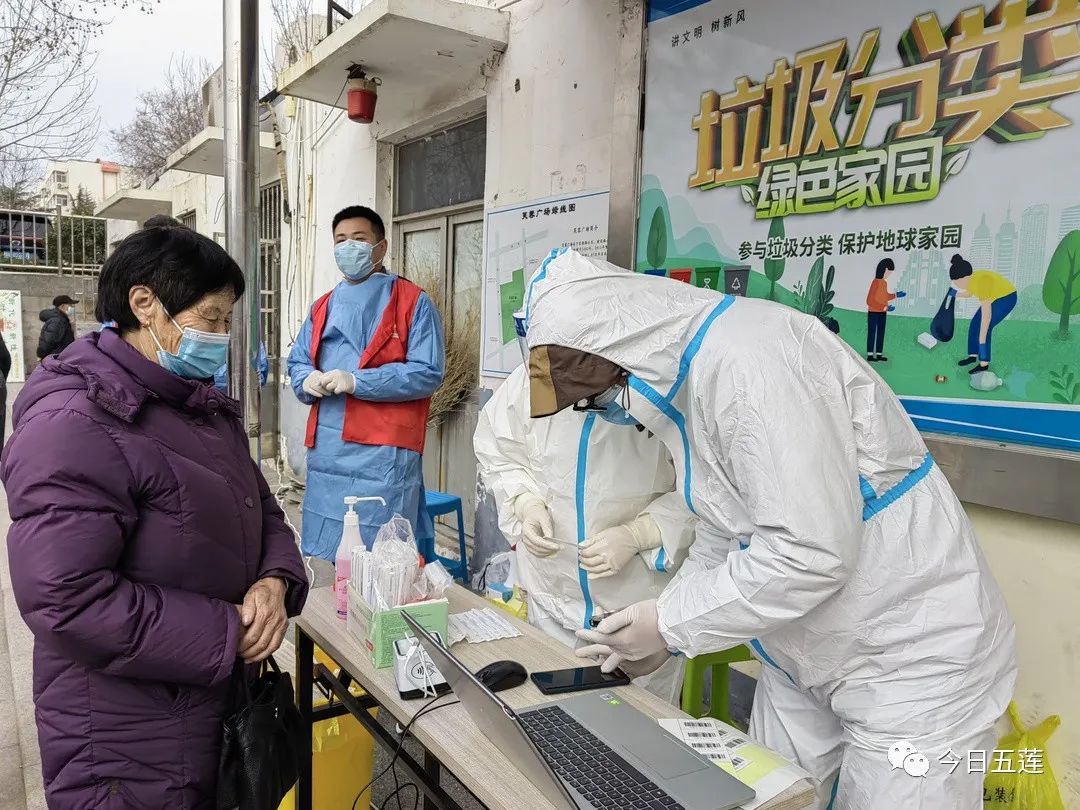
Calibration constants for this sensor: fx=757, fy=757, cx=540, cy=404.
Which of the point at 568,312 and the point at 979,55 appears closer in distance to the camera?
the point at 568,312

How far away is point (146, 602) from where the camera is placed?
1218 millimetres

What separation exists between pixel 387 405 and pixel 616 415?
160cm

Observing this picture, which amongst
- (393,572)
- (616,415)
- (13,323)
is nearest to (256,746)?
(393,572)

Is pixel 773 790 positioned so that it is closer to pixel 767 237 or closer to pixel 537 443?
pixel 537 443

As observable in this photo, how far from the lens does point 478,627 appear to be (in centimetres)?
173

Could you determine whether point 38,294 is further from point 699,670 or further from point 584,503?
point 699,670

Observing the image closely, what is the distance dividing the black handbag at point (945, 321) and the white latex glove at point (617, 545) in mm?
919

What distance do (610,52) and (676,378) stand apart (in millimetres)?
2354

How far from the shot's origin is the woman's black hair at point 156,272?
53.1 inches

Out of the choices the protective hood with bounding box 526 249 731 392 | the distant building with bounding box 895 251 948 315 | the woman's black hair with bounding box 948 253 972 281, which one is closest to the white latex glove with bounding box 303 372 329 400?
the protective hood with bounding box 526 249 731 392

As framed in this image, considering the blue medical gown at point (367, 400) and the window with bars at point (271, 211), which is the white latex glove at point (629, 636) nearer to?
the blue medical gown at point (367, 400)

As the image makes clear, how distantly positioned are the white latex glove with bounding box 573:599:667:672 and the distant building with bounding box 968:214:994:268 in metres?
1.25

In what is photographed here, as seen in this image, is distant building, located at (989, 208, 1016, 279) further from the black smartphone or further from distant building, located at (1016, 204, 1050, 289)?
the black smartphone

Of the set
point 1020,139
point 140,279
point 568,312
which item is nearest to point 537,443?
point 568,312
